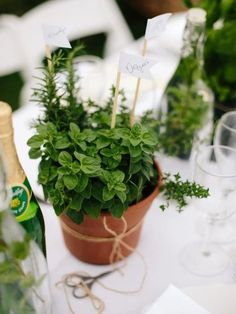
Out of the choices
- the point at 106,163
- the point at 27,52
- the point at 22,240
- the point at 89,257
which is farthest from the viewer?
the point at 27,52

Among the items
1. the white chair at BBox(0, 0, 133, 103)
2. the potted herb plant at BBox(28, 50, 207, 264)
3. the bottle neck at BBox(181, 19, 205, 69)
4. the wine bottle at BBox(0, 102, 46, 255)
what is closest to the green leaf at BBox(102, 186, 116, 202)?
the potted herb plant at BBox(28, 50, 207, 264)

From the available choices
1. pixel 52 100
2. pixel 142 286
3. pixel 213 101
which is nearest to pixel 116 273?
pixel 142 286

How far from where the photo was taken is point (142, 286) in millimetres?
728

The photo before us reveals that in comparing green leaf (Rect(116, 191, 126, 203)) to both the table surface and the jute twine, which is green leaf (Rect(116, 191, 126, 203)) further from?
the table surface

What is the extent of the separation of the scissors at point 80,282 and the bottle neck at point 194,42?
0.44m

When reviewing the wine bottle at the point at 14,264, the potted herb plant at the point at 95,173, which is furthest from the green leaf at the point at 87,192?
the wine bottle at the point at 14,264

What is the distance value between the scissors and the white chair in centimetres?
70

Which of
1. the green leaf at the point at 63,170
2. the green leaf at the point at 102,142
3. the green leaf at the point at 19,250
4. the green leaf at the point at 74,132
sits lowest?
the green leaf at the point at 63,170

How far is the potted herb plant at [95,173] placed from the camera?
2.00ft

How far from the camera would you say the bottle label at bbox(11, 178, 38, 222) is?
24.8 inches

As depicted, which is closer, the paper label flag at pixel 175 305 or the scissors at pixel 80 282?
the paper label flag at pixel 175 305

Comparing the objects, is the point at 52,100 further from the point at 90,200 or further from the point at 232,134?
the point at 232,134

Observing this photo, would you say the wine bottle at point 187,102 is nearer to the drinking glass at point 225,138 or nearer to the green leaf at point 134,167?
the drinking glass at point 225,138

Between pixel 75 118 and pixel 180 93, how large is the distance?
0.92ft
